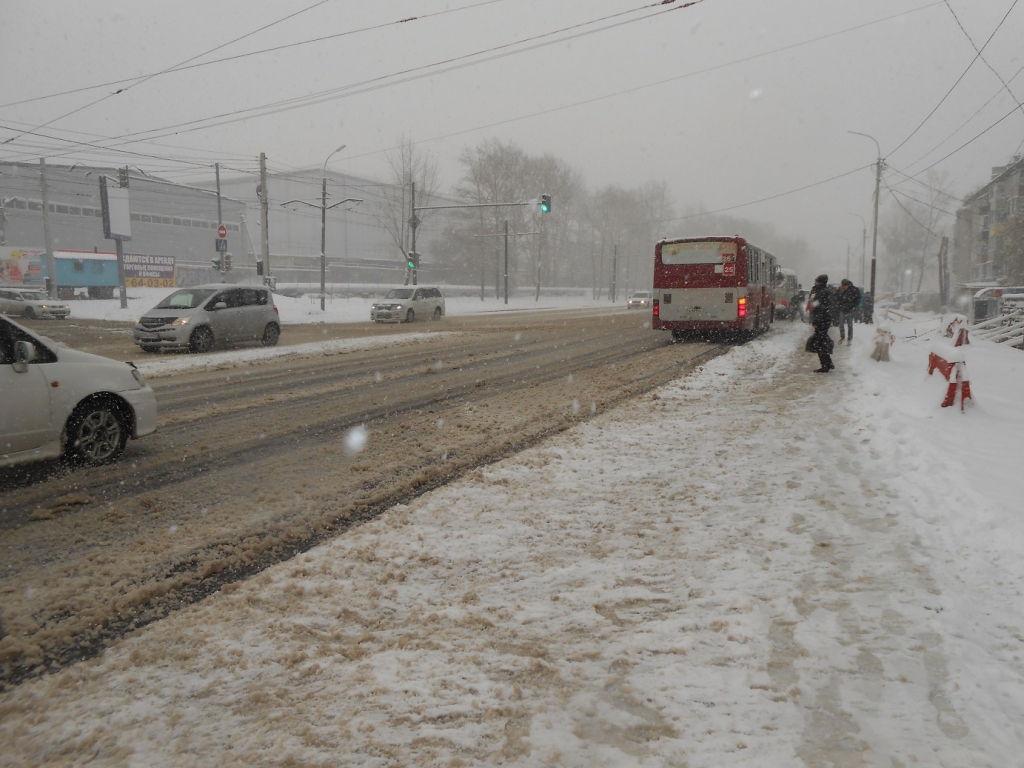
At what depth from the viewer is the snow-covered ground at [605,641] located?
2.49m

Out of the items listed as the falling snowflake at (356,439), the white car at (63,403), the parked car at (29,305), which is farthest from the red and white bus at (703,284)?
the parked car at (29,305)

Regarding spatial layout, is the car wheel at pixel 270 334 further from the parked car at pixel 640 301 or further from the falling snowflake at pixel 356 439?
the parked car at pixel 640 301

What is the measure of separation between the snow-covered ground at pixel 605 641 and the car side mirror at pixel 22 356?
11.0 feet

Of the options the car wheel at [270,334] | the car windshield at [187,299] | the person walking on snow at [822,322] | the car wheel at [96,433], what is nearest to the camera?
the car wheel at [96,433]

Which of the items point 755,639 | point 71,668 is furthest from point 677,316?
point 71,668

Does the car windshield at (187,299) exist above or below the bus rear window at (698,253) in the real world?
below

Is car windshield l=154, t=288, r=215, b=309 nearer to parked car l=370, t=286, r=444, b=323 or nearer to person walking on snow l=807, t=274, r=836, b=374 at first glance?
parked car l=370, t=286, r=444, b=323

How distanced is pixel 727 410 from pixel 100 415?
762 centimetres

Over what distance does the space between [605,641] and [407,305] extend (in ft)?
94.8

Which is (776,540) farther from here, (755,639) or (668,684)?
(668,684)

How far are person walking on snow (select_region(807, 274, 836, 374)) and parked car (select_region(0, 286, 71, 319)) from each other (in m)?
34.0

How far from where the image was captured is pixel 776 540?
447cm

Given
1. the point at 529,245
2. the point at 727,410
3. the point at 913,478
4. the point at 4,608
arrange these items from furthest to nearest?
the point at 529,245
the point at 727,410
the point at 913,478
the point at 4,608

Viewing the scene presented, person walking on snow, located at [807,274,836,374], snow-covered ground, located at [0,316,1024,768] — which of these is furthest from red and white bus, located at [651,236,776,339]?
snow-covered ground, located at [0,316,1024,768]
